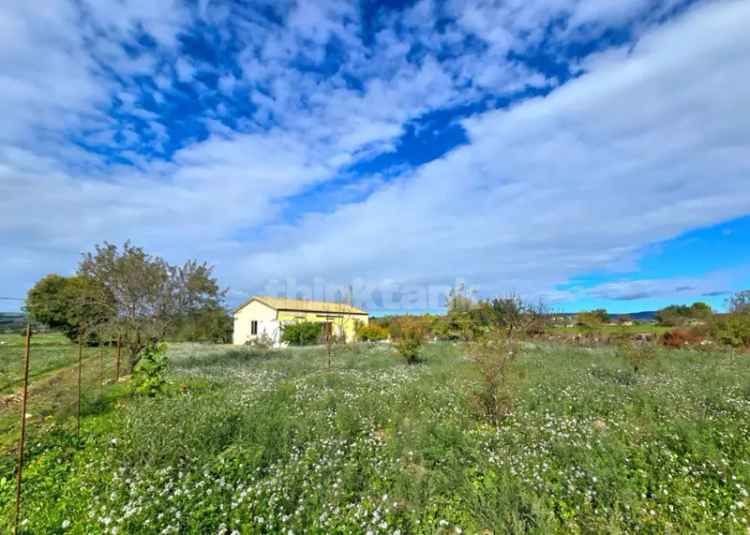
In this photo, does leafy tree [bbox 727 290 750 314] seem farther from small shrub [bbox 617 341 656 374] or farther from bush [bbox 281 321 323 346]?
bush [bbox 281 321 323 346]

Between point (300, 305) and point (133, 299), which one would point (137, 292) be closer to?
point (133, 299)

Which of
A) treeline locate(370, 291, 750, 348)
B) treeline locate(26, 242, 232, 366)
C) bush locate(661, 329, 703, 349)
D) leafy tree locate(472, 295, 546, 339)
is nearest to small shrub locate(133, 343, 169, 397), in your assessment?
treeline locate(26, 242, 232, 366)

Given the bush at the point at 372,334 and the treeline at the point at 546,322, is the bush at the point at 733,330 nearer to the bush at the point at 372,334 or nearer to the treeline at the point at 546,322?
the treeline at the point at 546,322

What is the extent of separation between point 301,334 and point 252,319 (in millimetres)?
7729

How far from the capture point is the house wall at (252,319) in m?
32.0

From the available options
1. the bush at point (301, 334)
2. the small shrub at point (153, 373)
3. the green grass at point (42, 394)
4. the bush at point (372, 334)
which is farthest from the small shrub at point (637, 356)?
the bush at point (301, 334)

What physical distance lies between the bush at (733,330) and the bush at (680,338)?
1.21 metres

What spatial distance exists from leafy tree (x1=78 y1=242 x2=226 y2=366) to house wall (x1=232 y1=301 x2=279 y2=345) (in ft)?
57.8

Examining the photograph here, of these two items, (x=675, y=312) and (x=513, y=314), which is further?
(x=675, y=312)

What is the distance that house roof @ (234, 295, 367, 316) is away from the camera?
33.4 m

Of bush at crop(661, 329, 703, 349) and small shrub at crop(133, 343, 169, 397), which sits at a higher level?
small shrub at crop(133, 343, 169, 397)

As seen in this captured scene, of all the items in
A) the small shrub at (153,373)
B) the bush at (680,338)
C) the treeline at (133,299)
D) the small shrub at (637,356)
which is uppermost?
the treeline at (133,299)

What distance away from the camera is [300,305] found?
123 ft

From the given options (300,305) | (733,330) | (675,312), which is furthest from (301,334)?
(675,312)
